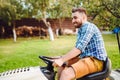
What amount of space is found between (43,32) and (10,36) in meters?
2.68

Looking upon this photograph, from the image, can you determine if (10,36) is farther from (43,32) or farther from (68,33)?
(68,33)

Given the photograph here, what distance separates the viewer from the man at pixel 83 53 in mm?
3106

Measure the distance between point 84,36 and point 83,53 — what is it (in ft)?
0.56

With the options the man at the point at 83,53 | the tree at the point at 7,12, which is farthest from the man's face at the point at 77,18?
the tree at the point at 7,12

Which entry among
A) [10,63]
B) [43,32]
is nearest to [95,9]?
[10,63]

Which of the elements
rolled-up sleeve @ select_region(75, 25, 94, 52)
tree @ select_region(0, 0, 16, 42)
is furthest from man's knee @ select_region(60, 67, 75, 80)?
tree @ select_region(0, 0, 16, 42)

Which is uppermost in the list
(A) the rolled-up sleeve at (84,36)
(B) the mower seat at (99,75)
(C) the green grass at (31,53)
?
(A) the rolled-up sleeve at (84,36)

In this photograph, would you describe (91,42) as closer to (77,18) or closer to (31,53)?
(77,18)

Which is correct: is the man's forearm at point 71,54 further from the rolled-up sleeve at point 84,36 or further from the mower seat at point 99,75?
the mower seat at point 99,75

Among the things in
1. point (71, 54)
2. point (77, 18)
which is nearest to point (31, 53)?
point (77, 18)

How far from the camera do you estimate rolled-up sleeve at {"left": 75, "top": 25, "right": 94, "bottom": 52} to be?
3192 mm

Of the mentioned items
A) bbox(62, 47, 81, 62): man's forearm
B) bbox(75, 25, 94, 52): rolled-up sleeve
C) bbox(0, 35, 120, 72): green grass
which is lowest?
bbox(0, 35, 120, 72): green grass

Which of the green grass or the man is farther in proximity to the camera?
the green grass

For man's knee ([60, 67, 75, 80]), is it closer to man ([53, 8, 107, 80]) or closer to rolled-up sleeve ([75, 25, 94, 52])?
man ([53, 8, 107, 80])
